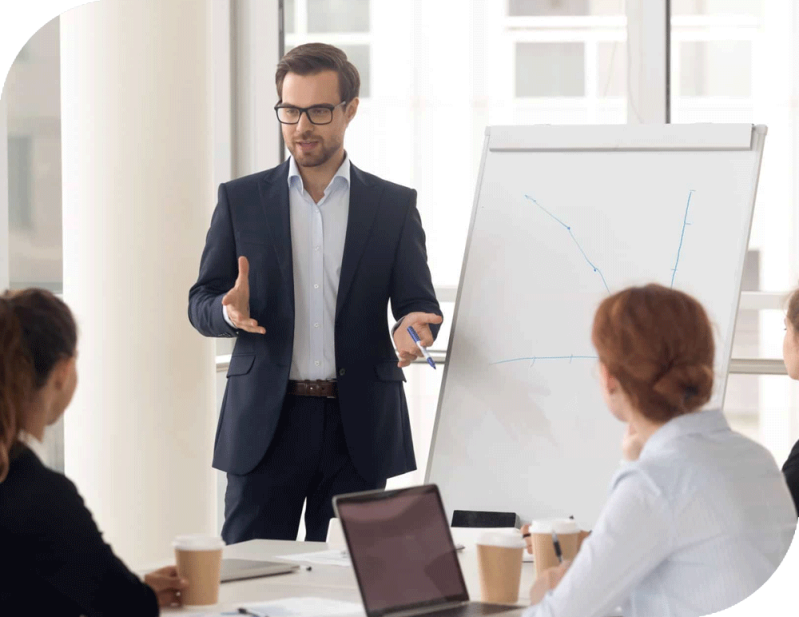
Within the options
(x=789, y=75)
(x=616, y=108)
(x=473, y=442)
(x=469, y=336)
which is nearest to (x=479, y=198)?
(x=469, y=336)

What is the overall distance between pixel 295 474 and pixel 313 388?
0.21m

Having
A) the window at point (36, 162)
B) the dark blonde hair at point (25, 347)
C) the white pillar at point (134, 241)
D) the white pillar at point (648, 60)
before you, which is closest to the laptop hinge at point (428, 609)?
the dark blonde hair at point (25, 347)

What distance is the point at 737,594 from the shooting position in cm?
146

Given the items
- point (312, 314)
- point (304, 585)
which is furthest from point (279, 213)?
point (304, 585)

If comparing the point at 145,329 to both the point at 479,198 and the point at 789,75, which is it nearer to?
the point at 479,198

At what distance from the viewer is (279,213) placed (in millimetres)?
2789

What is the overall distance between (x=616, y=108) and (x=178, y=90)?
5.78ft

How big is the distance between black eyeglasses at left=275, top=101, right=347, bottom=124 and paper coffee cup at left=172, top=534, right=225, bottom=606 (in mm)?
1347

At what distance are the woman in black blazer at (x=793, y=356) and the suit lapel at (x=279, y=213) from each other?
1159 millimetres

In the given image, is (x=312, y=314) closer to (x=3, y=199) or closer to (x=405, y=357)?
(x=405, y=357)

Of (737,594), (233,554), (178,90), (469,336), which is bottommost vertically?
(233,554)

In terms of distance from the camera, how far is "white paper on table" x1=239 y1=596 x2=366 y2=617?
5.26 ft

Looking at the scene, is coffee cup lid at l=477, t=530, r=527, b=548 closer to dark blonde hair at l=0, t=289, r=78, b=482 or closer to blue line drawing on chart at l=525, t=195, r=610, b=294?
dark blonde hair at l=0, t=289, r=78, b=482

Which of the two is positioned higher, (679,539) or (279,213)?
(279,213)
